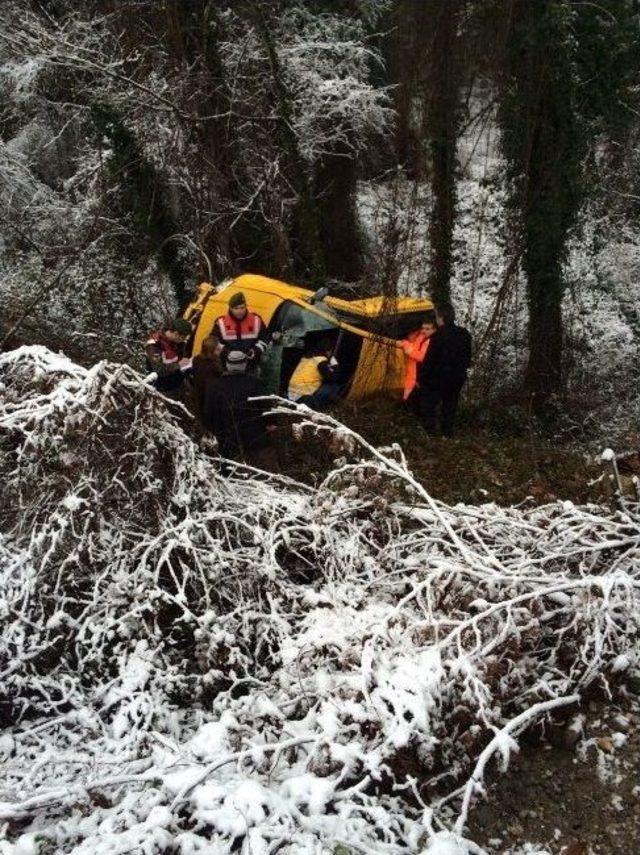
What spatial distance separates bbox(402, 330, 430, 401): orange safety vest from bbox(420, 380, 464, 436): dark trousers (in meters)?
0.21

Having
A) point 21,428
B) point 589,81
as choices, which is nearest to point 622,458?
point 21,428

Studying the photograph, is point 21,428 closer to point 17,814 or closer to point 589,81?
point 17,814

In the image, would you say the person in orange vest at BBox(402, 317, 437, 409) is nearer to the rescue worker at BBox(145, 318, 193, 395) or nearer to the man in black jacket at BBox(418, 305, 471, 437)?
the man in black jacket at BBox(418, 305, 471, 437)

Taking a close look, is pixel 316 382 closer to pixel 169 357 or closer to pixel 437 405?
pixel 437 405

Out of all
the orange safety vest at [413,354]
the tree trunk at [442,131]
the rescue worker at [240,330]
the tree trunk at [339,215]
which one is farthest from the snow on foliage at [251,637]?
the tree trunk at [339,215]

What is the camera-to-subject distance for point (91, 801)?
3.01 meters

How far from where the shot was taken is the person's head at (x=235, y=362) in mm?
6324

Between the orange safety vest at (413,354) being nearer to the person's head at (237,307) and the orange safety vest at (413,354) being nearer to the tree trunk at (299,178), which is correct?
the person's head at (237,307)

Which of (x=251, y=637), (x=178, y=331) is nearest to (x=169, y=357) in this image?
(x=178, y=331)

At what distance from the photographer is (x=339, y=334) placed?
808 cm

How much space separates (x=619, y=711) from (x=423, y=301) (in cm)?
621

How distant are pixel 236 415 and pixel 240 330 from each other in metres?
1.73

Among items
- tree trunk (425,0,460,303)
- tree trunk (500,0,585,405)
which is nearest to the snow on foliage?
tree trunk (500,0,585,405)

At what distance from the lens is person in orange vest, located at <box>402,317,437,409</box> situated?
7277 millimetres
